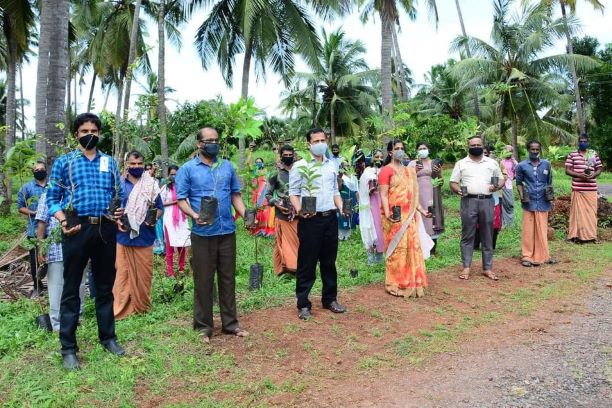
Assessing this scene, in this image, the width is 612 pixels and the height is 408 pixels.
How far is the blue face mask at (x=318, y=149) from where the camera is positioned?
5109 millimetres

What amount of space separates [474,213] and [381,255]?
1557 mm

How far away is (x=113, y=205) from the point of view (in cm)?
413

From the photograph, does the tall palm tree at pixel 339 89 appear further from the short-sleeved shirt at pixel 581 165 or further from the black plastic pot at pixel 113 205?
the black plastic pot at pixel 113 205

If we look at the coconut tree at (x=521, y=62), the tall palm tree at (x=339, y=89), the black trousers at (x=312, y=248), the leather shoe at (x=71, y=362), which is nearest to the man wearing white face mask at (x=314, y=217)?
the black trousers at (x=312, y=248)

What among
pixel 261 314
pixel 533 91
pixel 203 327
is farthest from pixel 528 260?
pixel 533 91

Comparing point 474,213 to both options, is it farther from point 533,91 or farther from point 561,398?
point 533,91

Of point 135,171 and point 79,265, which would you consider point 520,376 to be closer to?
point 79,265

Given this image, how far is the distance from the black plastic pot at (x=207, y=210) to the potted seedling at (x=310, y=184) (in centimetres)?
97

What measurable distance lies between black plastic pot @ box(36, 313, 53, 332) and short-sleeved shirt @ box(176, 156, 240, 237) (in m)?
1.77

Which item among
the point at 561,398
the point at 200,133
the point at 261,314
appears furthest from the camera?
the point at 261,314

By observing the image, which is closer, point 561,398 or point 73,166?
point 561,398

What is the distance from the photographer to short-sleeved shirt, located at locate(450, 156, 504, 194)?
686 centimetres

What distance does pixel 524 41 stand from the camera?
19.2 metres

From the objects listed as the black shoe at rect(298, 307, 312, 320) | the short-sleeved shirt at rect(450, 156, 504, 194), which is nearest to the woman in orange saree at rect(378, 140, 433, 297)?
the short-sleeved shirt at rect(450, 156, 504, 194)
